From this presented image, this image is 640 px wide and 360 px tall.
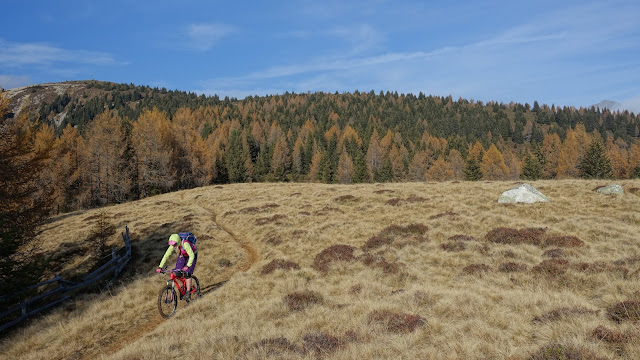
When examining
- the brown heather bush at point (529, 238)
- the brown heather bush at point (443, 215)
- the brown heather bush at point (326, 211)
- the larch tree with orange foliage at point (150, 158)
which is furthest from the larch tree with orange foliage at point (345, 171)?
the brown heather bush at point (529, 238)

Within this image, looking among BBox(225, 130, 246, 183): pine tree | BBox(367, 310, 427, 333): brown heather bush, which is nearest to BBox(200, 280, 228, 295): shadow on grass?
BBox(367, 310, 427, 333): brown heather bush

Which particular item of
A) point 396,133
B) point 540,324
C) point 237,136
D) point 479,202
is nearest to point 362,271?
point 540,324

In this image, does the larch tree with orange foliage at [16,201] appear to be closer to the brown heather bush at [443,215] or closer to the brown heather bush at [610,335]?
the brown heather bush at [610,335]

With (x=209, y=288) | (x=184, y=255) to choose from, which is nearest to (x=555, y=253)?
(x=184, y=255)

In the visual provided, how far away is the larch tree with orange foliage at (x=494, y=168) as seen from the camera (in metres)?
104

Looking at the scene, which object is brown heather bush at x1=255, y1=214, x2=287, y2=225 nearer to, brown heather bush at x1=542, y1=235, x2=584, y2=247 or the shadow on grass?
the shadow on grass

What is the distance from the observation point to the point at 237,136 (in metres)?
125

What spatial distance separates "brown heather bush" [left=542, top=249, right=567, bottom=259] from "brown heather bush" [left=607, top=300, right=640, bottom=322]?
6.13 meters

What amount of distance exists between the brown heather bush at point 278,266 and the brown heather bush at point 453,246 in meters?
7.75

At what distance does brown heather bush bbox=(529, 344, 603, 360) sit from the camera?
520 centimetres

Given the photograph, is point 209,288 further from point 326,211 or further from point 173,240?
point 326,211

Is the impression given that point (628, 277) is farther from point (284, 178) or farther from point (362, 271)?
point (284, 178)

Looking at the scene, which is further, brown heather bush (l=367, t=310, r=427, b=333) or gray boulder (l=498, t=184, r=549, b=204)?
gray boulder (l=498, t=184, r=549, b=204)

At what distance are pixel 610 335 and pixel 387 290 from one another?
6.56 meters
